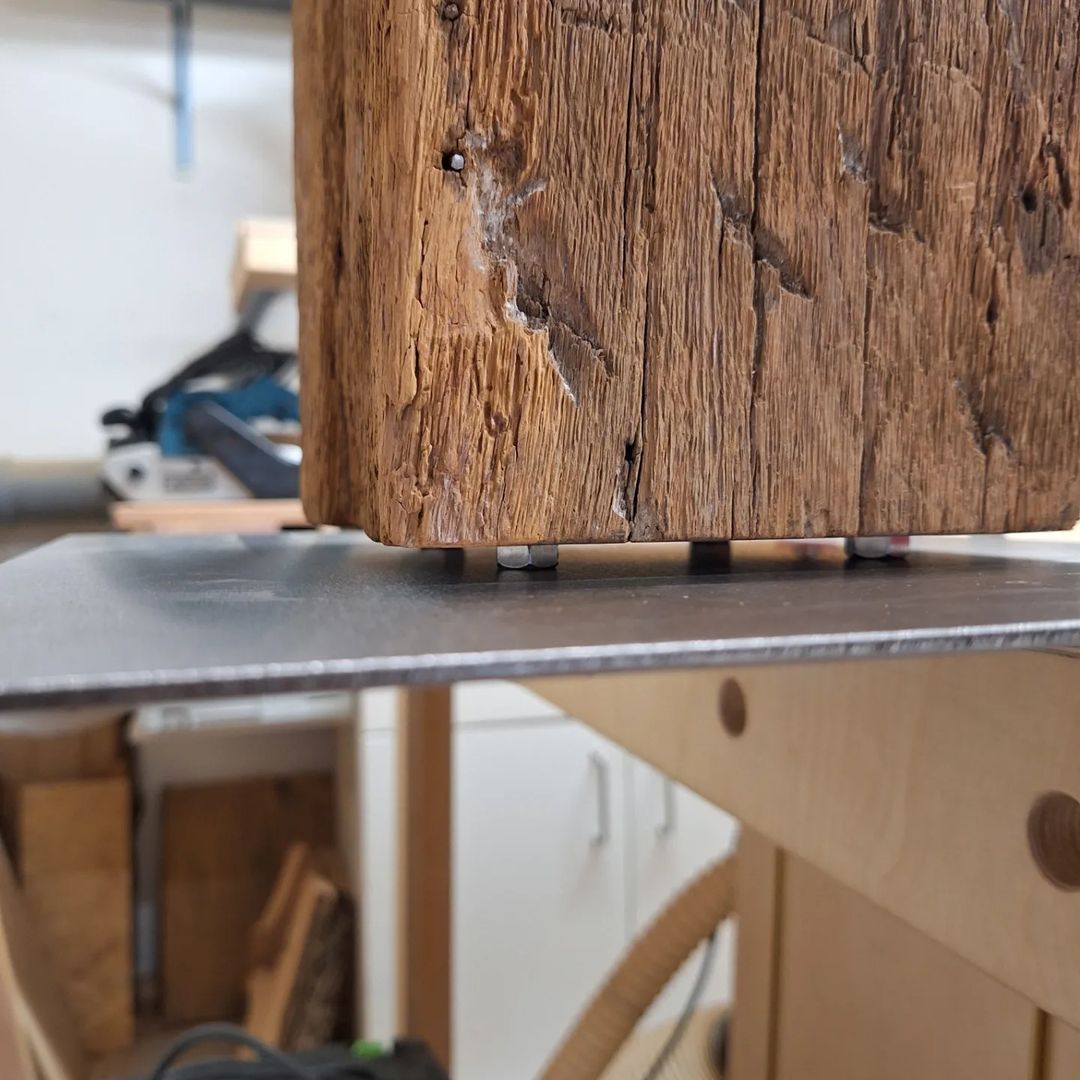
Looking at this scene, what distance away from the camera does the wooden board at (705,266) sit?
0.31 meters

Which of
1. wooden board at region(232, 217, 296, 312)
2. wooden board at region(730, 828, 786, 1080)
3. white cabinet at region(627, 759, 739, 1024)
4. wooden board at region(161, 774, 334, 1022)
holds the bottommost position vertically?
wooden board at region(161, 774, 334, 1022)

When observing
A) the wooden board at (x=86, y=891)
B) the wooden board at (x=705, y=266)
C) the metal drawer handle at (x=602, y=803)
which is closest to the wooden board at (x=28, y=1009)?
the wooden board at (x=86, y=891)

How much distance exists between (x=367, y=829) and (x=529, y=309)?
1232mm

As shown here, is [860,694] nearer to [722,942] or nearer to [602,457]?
[602,457]

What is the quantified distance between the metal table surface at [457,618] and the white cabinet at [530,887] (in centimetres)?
113

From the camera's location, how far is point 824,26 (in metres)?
0.34

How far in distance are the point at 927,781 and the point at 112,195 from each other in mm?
2080

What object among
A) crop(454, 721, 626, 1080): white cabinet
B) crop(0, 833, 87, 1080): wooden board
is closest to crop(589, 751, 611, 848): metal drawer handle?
crop(454, 721, 626, 1080): white cabinet

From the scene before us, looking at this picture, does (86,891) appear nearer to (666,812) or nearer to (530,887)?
(530,887)

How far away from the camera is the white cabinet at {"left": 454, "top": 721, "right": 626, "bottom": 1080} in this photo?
146 centimetres

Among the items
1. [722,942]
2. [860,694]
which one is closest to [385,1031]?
[722,942]

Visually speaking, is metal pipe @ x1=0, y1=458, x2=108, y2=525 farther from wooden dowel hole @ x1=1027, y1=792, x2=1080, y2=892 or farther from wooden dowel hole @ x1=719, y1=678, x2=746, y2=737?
wooden dowel hole @ x1=1027, y1=792, x2=1080, y2=892

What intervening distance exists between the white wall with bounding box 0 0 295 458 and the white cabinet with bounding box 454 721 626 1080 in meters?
1.13

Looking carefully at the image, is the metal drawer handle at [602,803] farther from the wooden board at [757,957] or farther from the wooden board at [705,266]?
the wooden board at [705,266]
